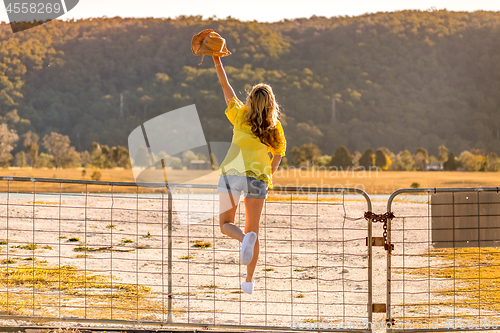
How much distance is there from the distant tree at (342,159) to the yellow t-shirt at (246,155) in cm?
9235

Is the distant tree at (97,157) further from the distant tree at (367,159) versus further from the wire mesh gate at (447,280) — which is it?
the wire mesh gate at (447,280)

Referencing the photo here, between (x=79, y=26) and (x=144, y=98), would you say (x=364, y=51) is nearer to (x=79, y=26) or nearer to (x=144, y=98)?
(x=144, y=98)

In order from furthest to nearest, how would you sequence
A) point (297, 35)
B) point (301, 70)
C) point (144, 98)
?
point (297, 35) < point (301, 70) < point (144, 98)

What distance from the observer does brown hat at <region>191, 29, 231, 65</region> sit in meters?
4.27

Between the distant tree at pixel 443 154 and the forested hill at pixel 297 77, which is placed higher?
the forested hill at pixel 297 77

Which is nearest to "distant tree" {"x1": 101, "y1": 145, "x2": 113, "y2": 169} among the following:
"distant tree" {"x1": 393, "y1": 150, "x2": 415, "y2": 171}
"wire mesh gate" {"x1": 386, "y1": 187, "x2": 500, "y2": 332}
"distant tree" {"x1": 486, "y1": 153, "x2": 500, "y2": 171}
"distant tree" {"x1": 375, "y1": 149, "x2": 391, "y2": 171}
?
"distant tree" {"x1": 375, "y1": 149, "x2": 391, "y2": 171}

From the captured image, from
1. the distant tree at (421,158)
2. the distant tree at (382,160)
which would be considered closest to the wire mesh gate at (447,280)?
the distant tree at (382,160)

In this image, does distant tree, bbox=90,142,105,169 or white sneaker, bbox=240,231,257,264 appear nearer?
white sneaker, bbox=240,231,257,264

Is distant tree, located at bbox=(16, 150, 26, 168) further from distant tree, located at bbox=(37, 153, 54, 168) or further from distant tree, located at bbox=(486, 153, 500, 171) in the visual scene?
distant tree, located at bbox=(486, 153, 500, 171)

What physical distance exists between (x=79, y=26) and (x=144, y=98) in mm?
45781

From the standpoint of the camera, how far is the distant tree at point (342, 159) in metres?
95.4

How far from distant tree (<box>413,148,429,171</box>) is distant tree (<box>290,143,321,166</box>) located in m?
21.2

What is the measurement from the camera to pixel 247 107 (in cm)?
401

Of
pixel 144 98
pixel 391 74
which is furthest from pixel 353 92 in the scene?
pixel 144 98
